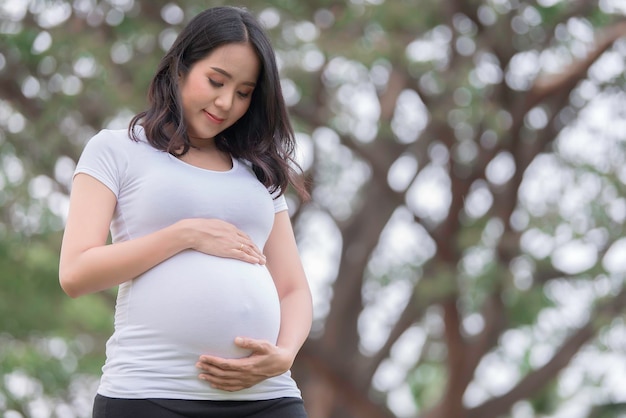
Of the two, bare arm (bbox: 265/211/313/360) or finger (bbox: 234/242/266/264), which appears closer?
finger (bbox: 234/242/266/264)

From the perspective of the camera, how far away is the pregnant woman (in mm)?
2252

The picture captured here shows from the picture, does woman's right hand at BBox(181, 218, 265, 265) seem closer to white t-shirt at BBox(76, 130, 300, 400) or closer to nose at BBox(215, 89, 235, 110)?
white t-shirt at BBox(76, 130, 300, 400)

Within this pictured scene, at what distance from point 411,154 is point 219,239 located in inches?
260

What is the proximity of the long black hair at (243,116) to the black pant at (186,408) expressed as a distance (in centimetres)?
46

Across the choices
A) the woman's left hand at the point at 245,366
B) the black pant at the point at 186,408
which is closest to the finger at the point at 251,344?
the woman's left hand at the point at 245,366

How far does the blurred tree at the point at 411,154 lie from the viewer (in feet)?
23.6

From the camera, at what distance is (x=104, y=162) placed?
231cm

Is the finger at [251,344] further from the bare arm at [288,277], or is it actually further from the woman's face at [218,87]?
the woman's face at [218,87]

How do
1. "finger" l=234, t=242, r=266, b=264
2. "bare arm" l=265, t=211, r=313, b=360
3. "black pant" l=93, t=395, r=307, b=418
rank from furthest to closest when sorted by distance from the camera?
"bare arm" l=265, t=211, r=313, b=360 → "finger" l=234, t=242, r=266, b=264 → "black pant" l=93, t=395, r=307, b=418

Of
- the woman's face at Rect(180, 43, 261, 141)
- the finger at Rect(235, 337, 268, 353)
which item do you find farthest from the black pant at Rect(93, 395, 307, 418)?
the woman's face at Rect(180, 43, 261, 141)

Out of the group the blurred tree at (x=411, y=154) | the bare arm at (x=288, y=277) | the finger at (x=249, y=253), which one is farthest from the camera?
the blurred tree at (x=411, y=154)

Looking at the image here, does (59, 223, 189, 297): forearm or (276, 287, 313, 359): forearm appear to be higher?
(59, 223, 189, 297): forearm

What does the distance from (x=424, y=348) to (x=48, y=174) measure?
4991 millimetres

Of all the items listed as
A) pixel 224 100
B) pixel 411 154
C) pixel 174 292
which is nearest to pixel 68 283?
pixel 174 292
